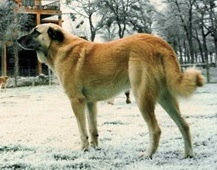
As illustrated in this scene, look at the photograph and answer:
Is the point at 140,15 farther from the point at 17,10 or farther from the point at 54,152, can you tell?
the point at 54,152

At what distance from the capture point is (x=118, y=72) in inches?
218

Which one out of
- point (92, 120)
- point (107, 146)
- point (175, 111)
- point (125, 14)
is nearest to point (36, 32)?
point (92, 120)

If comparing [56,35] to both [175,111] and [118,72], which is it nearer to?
[118,72]

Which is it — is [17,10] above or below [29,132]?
above

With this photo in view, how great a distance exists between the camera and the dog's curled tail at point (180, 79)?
15.8 ft

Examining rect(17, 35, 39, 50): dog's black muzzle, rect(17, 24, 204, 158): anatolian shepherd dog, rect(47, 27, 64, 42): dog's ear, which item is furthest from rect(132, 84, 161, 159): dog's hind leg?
rect(17, 35, 39, 50): dog's black muzzle

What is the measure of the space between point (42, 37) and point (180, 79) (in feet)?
8.16

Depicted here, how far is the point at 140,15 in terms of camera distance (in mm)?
41688

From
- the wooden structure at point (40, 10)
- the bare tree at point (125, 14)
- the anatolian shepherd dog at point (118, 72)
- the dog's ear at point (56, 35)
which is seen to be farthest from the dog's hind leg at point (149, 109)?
the wooden structure at point (40, 10)

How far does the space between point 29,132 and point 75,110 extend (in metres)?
2.23

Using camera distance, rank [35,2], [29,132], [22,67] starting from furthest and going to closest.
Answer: [35,2]
[22,67]
[29,132]

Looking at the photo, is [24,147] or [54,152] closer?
[54,152]

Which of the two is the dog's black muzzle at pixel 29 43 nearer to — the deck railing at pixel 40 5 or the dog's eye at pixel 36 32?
the dog's eye at pixel 36 32

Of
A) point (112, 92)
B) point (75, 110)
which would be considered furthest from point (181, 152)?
point (75, 110)
